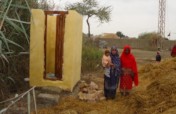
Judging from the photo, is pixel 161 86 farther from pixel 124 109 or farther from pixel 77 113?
pixel 77 113

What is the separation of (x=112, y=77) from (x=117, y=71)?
20 centimetres

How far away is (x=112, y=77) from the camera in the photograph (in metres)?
9.12

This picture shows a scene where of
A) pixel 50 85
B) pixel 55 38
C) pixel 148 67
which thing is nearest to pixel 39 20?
pixel 55 38

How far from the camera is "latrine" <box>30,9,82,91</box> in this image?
8.86 meters

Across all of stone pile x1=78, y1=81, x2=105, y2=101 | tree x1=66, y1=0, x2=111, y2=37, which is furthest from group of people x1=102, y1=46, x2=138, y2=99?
tree x1=66, y1=0, x2=111, y2=37

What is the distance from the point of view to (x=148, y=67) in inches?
550

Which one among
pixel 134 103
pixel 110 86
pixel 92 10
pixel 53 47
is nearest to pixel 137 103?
pixel 134 103

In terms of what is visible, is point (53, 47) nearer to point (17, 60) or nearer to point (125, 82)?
point (17, 60)

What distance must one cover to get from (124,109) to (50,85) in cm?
175

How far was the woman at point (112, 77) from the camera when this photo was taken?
29.9ft

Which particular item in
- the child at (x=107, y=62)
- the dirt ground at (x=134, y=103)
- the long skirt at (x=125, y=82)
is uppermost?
the child at (x=107, y=62)

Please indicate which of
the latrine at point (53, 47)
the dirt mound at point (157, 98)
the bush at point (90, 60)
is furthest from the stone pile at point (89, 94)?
the bush at point (90, 60)

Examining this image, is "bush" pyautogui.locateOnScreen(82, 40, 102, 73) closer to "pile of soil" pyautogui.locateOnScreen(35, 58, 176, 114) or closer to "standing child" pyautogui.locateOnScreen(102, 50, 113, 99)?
"standing child" pyautogui.locateOnScreen(102, 50, 113, 99)

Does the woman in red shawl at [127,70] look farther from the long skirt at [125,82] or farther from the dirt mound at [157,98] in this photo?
the dirt mound at [157,98]
